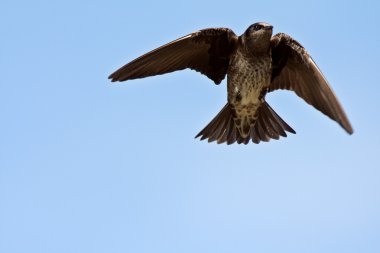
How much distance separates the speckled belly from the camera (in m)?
9.80

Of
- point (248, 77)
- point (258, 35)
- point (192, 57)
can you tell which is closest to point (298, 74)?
point (248, 77)

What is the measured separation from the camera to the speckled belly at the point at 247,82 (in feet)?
32.2

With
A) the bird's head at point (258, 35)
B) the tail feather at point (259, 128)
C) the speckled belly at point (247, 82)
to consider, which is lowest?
the tail feather at point (259, 128)

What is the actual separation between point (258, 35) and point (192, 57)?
1.00 m

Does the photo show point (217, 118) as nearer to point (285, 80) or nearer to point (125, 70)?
point (285, 80)

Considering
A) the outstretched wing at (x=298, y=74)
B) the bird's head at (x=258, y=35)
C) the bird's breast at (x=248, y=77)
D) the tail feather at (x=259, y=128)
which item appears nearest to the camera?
the outstretched wing at (x=298, y=74)

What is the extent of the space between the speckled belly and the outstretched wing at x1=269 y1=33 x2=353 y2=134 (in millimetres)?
263

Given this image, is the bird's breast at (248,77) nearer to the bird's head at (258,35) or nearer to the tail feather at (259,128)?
the bird's head at (258,35)

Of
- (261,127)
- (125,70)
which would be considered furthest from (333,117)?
(125,70)

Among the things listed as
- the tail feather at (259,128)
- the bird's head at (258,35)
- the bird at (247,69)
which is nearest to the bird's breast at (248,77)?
the bird at (247,69)

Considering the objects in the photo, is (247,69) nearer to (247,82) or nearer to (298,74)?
(247,82)

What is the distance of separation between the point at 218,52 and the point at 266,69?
2.24 ft

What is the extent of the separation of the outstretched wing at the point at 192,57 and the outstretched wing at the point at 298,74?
0.60m

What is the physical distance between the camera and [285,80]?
10305 mm
